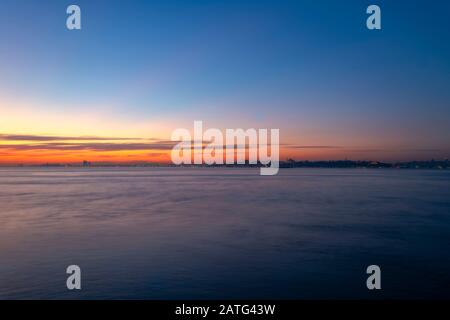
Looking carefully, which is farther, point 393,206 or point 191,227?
point 393,206

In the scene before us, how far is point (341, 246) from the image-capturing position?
16375 mm

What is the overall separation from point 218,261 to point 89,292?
4712mm

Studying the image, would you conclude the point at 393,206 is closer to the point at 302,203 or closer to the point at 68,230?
the point at 302,203

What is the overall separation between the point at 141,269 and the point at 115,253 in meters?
2.69

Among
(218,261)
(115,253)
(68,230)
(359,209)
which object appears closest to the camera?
(218,261)

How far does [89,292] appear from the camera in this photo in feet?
35.6

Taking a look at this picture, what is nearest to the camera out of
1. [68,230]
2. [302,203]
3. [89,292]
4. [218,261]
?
[89,292]
